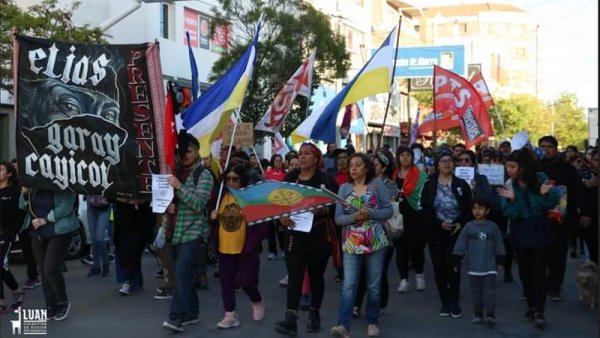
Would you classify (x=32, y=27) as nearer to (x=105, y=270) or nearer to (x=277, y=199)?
(x=105, y=270)

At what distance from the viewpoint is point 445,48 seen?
124ft

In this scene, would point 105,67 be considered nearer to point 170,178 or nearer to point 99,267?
point 170,178

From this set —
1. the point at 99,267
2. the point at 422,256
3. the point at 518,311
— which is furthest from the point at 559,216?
the point at 99,267

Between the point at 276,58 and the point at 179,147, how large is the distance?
14.5m

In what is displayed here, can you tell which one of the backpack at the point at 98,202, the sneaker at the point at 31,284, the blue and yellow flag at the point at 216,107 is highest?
the blue and yellow flag at the point at 216,107

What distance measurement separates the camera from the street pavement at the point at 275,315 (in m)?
6.90

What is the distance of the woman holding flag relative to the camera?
669 centimetres

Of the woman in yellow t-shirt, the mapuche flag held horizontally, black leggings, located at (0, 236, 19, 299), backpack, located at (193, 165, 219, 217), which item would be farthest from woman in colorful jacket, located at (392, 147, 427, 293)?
black leggings, located at (0, 236, 19, 299)

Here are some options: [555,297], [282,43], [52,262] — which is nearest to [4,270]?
[52,262]

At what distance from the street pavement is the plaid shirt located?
946 millimetres

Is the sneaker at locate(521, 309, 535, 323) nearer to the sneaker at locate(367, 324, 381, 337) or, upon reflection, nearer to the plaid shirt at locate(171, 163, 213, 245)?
the sneaker at locate(367, 324, 381, 337)

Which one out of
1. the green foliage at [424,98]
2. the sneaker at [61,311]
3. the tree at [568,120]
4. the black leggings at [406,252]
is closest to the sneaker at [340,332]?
the black leggings at [406,252]

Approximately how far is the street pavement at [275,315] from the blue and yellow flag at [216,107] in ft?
5.97

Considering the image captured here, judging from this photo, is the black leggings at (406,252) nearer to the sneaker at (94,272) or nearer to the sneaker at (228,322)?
the sneaker at (228,322)
